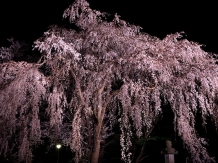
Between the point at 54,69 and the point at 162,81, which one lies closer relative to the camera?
the point at 162,81

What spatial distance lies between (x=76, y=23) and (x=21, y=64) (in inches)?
74.4

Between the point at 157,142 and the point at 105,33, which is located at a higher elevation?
the point at 105,33

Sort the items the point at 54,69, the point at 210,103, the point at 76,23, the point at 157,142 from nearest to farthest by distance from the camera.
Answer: the point at 210,103
the point at 54,69
the point at 76,23
the point at 157,142

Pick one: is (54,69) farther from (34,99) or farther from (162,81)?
(162,81)

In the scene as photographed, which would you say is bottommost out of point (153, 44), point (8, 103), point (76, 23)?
point (8, 103)

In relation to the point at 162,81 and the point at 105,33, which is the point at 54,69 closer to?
the point at 105,33

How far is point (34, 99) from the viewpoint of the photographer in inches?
249

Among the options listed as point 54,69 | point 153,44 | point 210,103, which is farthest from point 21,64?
A: point 210,103

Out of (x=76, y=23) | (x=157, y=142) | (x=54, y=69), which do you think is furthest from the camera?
(x=157, y=142)

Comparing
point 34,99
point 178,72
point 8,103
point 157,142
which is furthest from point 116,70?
point 157,142

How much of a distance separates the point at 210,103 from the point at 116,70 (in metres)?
2.28

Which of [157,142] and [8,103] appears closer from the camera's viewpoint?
[8,103]

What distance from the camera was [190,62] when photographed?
6.51 meters

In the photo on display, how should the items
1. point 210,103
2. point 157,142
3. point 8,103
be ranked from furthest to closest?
point 157,142, point 210,103, point 8,103
